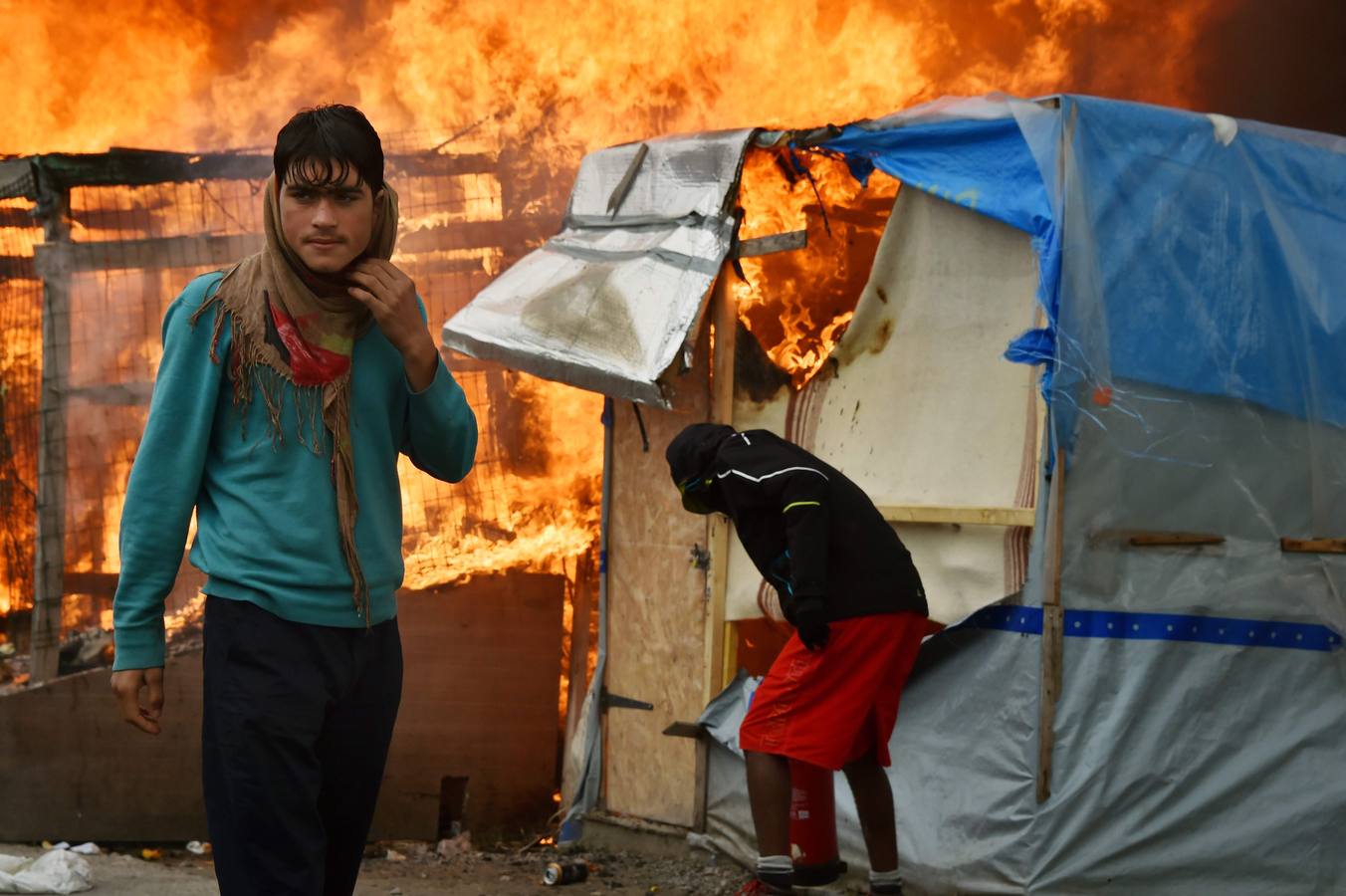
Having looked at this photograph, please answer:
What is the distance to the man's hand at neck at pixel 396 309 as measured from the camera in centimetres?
286

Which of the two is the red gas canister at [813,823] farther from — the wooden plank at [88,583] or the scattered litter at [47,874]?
the wooden plank at [88,583]

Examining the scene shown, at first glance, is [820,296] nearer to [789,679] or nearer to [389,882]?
[789,679]

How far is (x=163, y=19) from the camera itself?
33.2ft

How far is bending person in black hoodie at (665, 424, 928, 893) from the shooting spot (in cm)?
492

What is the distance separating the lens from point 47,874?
600 centimetres

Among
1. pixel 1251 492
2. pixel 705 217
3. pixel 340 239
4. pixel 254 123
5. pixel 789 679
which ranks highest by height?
pixel 254 123

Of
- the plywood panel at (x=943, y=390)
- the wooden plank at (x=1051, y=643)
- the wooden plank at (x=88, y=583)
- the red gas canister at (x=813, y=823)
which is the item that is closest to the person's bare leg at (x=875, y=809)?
the red gas canister at (x=813, y=823)

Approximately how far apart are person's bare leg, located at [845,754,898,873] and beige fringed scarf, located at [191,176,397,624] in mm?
2862

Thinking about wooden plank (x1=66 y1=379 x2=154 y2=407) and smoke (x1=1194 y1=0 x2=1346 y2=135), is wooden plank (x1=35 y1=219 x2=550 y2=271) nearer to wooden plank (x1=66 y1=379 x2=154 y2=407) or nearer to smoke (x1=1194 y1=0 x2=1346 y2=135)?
wooden plank (x1=66 y1=379 x2=154 y2=407)

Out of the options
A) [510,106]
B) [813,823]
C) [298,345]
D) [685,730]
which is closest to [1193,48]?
[510,106]

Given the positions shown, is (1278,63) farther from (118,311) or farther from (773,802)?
(118,311)

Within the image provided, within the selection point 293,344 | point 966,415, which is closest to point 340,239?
point 293,344

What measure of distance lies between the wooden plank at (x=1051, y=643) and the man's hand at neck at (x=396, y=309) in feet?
11.1

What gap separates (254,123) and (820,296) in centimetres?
442
